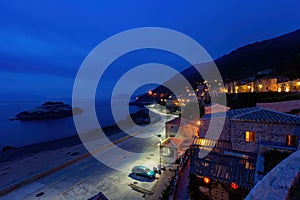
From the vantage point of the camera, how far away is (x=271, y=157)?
8336mm

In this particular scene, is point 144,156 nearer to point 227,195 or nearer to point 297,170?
point 227,195

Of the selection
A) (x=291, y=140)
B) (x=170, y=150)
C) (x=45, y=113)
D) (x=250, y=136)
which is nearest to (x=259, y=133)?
(x=250, y=136)

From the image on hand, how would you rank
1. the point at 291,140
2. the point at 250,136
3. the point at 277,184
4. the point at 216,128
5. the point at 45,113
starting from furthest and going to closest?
the point at 45,113 → the point at 216,128 → the point at 250,136 → the point at 291,140 → the point at 277,184

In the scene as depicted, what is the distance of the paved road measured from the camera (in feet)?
36.0

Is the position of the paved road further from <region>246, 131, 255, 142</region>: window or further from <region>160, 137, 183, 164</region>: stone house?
<region>246, 131, 255, 142</region>: window

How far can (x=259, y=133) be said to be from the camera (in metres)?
9.72

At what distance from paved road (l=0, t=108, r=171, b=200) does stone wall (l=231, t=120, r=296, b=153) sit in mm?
7374

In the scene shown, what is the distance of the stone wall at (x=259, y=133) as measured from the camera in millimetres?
9195

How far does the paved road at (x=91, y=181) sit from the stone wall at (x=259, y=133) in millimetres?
7374

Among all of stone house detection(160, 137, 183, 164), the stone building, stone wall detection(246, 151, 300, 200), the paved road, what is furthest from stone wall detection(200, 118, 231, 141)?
stone wall detection(246, 151, 300, 200)

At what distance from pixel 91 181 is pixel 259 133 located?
13.4m

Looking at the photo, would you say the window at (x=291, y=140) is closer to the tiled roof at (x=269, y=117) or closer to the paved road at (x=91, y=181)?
the tiled roof at (x=269, y=117)

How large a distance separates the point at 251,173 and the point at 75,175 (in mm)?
13904

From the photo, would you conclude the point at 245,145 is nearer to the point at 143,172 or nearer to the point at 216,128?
the point at 216,128
